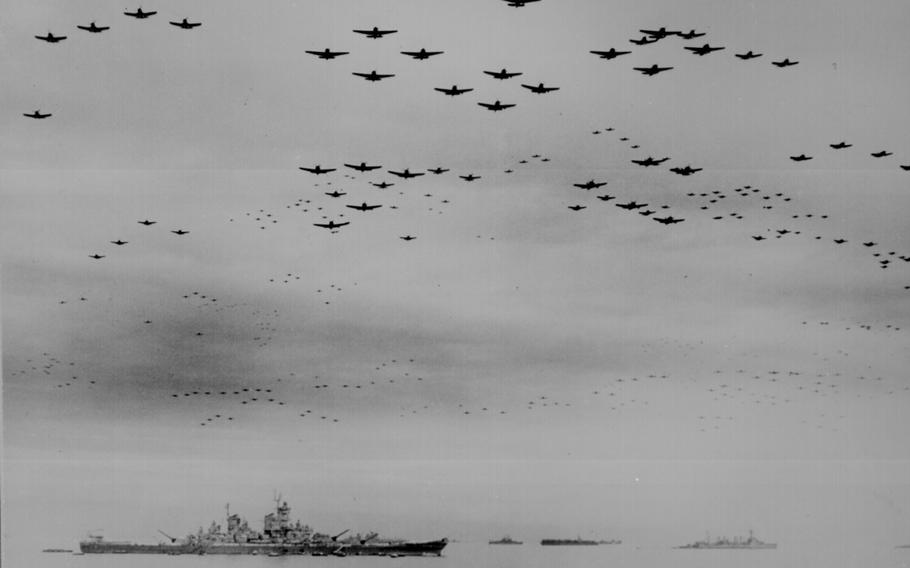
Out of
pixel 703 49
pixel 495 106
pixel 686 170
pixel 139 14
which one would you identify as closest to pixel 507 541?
pixel 686 170

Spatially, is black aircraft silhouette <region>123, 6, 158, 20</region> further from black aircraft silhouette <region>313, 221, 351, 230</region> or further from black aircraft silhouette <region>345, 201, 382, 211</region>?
black aircraft silhouette <region>345, 201, 382, 211</region>

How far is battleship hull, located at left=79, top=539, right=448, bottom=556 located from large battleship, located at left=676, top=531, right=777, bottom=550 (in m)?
Answer: 3.33

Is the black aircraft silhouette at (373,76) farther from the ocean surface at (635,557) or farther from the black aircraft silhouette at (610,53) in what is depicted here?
the ocean surface at (635,557)

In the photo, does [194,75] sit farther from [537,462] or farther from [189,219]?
[537,462]

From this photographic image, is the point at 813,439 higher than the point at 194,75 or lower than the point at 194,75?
lower

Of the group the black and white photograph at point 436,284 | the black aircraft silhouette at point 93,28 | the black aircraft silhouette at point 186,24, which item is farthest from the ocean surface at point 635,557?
the black aircraft silhouette at point 186,24

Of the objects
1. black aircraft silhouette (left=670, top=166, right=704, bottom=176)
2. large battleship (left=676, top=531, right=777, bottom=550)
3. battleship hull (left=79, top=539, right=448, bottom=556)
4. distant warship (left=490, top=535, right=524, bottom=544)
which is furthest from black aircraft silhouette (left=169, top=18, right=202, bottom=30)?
large battleship (left=676, top=531, right=777, bottom=550)

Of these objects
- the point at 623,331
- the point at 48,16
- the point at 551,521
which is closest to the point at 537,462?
the point at 551,521

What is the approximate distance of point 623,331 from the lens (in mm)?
14500

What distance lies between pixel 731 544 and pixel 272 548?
752 cm

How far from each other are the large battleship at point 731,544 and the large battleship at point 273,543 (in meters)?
3.32

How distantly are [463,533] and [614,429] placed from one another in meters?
2.36

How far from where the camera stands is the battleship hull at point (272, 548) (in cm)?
1537

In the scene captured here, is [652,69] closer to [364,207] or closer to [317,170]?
[364,207]
